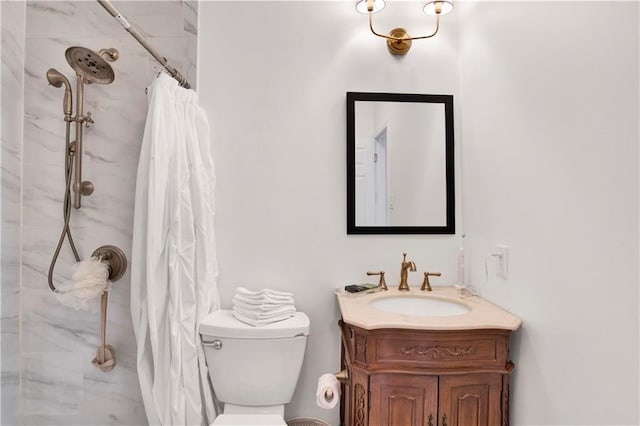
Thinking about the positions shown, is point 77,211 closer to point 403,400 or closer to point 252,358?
point 252,358

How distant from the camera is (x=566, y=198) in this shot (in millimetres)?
1007

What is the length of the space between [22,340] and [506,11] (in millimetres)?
2711

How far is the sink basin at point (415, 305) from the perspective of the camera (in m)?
1.55

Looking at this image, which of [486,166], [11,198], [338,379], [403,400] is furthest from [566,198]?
[11,198]

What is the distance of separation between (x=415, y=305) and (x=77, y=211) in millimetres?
1766

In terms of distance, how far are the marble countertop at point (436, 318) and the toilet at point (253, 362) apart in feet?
0.95

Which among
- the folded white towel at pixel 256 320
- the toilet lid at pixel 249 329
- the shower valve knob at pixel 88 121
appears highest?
the shower valve knob at pixel 88 121

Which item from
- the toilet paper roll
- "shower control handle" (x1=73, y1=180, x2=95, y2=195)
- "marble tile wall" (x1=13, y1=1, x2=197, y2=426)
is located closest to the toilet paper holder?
the toilet paper roll

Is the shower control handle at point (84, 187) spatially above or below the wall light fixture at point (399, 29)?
below

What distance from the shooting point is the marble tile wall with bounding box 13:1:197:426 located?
1663 mm

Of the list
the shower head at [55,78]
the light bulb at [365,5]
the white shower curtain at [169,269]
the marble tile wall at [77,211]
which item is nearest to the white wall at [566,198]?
the light bulb at [365,5]

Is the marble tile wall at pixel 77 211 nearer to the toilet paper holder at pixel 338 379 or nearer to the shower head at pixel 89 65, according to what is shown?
the shower head at pixel 89 65

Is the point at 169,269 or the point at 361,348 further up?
the point at 169,269

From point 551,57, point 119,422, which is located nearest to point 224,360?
point 119,422
